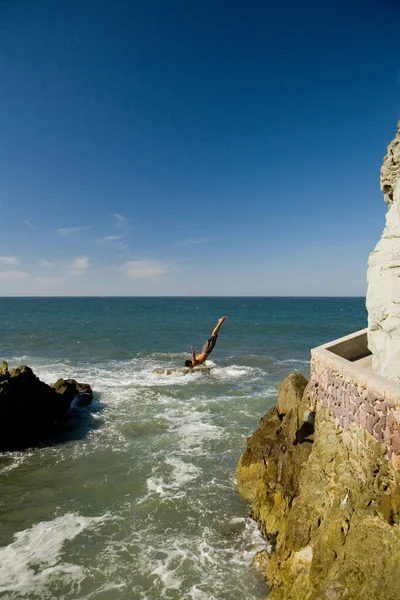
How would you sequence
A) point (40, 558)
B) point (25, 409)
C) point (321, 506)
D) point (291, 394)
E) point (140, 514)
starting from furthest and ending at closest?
point (25, 409)
point (291, 394)
point (140, 514)
point (40, 558)
point (321, 506)

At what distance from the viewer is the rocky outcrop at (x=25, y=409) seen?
15.1 m

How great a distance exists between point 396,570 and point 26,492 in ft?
36.2

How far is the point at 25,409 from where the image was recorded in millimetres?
15719

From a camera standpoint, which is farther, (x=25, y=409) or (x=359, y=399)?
(x=25, y=409)

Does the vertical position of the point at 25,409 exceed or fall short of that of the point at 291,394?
it falls short

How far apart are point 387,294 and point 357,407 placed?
130 inches

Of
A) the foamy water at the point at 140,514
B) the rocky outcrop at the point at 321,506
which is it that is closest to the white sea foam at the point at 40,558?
the foamy water at the point at 140,514

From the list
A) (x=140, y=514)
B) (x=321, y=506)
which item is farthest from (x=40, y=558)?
(x=321, y=506)

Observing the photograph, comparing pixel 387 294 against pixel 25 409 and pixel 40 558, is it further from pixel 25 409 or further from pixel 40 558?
pixel 25 409

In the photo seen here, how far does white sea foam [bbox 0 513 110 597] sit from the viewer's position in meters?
7.96

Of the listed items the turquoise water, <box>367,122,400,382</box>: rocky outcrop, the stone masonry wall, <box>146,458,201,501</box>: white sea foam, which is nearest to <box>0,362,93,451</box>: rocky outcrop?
the turquoise water

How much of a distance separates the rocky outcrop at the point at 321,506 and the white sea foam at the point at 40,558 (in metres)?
4.56

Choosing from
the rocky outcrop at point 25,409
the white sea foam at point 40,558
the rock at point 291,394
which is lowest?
the white sea foam at point 40,558

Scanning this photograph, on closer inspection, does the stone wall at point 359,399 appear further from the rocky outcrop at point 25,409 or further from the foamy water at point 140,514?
the rocky outcrop at point 25,409
